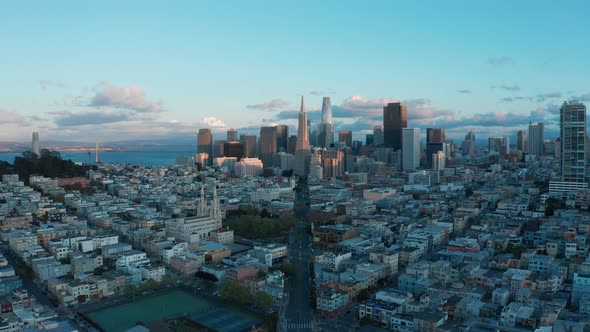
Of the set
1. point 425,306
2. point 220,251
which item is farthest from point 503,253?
point 220,251

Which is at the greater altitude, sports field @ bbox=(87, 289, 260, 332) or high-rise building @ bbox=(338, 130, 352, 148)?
high-rise building @ bbox=(338, 130, 352, 148)

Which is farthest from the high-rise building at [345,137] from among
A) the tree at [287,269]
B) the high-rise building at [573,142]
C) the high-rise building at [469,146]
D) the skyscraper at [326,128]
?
the tree at [287,269]

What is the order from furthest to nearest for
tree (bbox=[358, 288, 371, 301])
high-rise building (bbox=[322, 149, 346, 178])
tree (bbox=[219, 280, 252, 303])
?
high-rise building (bbox=[322, 149, 346, 178])
tree (bbox=[358, 288, 371, 301])
tree (bbox=[219, 280, 252, 303])

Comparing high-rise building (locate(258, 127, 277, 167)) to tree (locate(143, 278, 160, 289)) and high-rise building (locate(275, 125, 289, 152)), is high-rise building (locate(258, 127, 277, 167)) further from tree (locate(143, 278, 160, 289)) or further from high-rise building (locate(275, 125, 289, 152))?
tree (locate(143, 278, 160, 289))

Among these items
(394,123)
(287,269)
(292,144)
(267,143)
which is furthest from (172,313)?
(292,144)

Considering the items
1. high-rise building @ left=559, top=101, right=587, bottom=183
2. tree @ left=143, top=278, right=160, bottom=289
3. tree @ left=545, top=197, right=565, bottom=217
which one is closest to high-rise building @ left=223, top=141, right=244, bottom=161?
high-rise building @ left=559, top=101, right=587, bottom=183

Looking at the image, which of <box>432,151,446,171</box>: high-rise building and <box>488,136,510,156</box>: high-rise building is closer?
<box>432,151,446,171</box>: high-rise building

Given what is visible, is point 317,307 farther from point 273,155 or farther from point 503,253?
point 273,155
